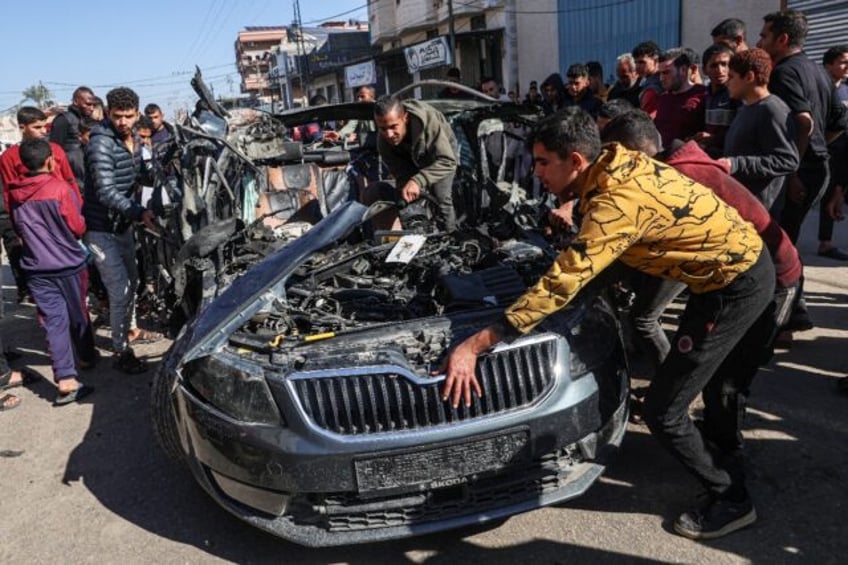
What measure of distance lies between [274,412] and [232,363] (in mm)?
276

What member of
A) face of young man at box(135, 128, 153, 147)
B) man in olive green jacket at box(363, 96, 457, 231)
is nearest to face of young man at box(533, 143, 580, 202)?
man in olive green jacket at box(363, 96, 457, 231)

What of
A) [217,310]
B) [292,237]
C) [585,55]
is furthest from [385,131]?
[585,55]

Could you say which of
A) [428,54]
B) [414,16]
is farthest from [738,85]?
[414,16]

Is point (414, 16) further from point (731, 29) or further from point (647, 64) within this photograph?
point (731, 29)

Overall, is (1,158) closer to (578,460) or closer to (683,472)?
(578,460)

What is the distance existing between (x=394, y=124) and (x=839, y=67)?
361 centimetres

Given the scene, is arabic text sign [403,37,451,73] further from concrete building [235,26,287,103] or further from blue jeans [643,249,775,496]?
concrete building [235,26,287,103]

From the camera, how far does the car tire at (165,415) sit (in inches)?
106

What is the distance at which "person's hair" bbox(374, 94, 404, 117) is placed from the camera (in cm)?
448

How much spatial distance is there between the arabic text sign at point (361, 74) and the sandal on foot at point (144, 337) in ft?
86.1

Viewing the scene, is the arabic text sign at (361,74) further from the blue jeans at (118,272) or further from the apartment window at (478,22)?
the blue jeans at (118,272)

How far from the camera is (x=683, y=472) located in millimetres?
2980

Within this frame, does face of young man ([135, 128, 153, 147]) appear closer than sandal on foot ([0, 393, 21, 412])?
No

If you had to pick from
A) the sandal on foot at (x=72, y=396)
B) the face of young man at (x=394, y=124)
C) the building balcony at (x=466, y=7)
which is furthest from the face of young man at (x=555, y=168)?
the building balcony at (x=466, y=7)
